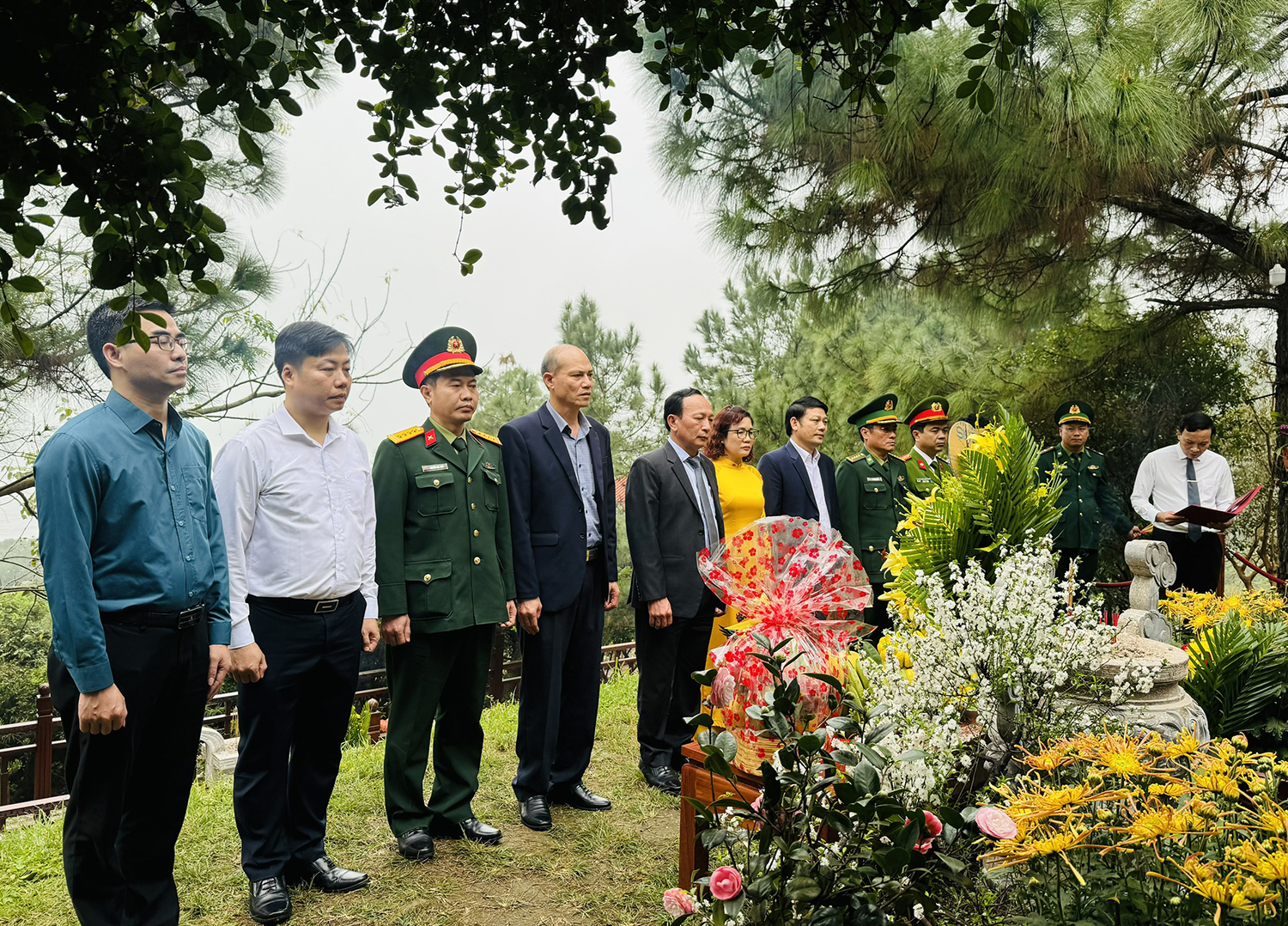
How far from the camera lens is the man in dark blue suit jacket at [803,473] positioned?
5.30m

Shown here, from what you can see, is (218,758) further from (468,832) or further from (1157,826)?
(1157,826)

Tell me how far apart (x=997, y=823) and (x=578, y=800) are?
265cm

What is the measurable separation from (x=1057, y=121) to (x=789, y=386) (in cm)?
986

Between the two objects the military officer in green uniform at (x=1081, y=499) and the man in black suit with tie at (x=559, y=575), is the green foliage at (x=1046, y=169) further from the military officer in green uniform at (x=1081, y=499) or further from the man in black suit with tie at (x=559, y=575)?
the man in black suit with tie at (x=559, y=575)

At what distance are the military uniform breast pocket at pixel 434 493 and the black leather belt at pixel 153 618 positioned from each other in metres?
0.94

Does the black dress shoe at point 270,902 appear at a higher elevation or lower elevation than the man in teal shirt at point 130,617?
lower

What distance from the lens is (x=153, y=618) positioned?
7.97 ft

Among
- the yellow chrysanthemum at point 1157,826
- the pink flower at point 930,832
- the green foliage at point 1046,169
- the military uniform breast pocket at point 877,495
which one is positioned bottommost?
the pink flower at point 930,832

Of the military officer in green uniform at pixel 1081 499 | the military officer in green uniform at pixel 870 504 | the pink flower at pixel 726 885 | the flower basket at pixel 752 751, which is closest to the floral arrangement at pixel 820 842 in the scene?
the pink flower at pixel 726 885

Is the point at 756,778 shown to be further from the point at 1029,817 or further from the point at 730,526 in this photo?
the point at 730,526

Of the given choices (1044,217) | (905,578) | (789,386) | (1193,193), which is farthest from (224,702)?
(789,386)

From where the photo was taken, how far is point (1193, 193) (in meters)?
7.61

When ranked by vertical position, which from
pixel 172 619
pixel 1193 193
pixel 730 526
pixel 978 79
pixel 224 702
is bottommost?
pixel 224 702

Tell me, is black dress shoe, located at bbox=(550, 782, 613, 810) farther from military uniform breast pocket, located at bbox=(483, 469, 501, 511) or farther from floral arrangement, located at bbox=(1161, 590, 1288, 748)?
floral arrangement, located at bbox=(1161, 590, 1288, 748)
